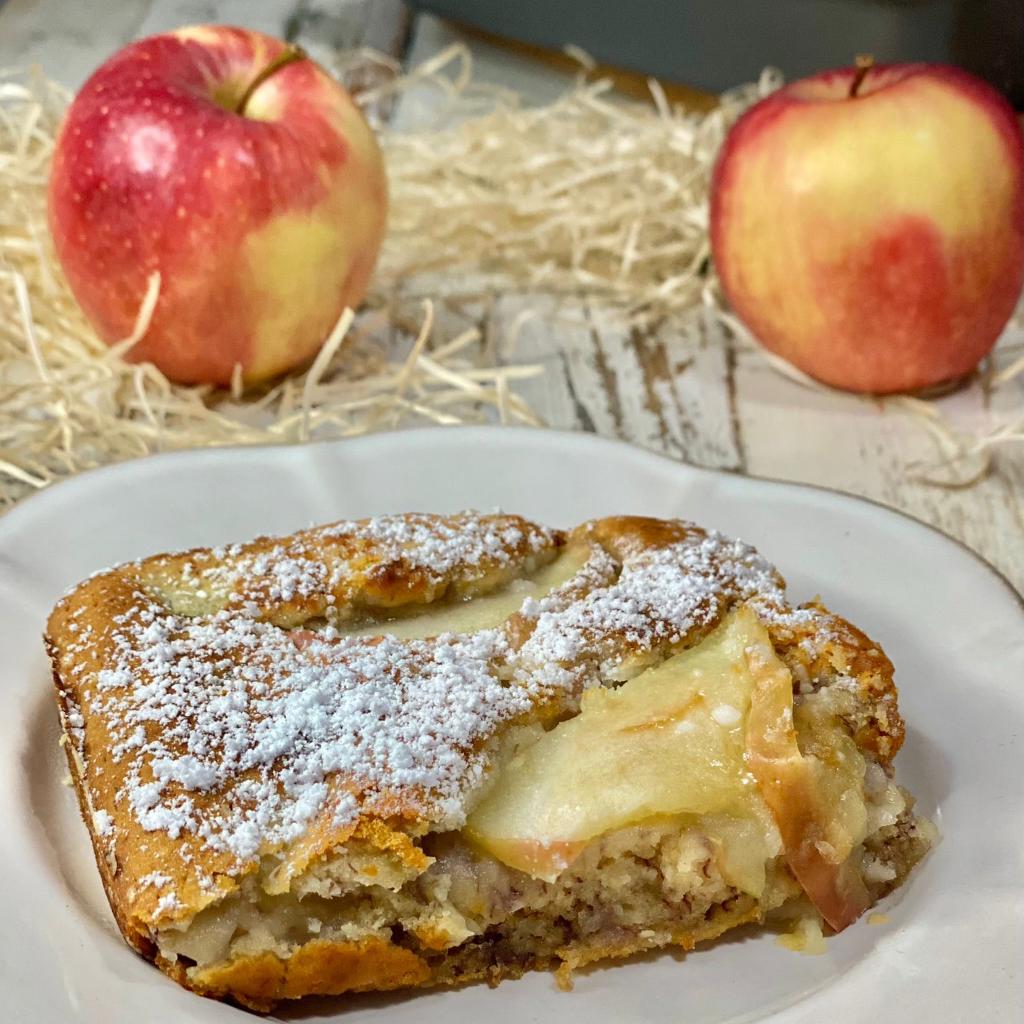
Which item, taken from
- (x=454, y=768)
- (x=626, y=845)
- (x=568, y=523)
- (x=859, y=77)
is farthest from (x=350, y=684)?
(x=859, y=77)

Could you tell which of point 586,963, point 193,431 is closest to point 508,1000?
point 586,963

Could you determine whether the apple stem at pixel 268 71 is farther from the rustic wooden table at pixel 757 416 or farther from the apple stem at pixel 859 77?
the apple stem at pixel 859 77

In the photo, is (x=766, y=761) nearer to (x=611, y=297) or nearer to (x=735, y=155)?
(x=735, y=155)

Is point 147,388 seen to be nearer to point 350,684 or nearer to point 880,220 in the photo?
point 350,684

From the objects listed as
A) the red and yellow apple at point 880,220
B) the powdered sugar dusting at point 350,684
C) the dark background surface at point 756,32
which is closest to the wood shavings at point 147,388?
the red and yellow apple at point 880,220

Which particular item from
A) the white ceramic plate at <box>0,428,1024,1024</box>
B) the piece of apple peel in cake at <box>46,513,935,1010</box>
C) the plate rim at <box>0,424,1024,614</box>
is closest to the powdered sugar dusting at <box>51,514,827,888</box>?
the piece of apple peel in cake at <box>46,513,935,1010</box>

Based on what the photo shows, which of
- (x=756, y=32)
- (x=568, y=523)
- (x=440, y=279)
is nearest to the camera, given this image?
(x=568, y=523)

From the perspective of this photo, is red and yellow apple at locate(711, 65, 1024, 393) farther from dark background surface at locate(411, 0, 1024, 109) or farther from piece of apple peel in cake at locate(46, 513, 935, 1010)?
piece of apple peel in cake at locate(46, 513, 935, 1010)
